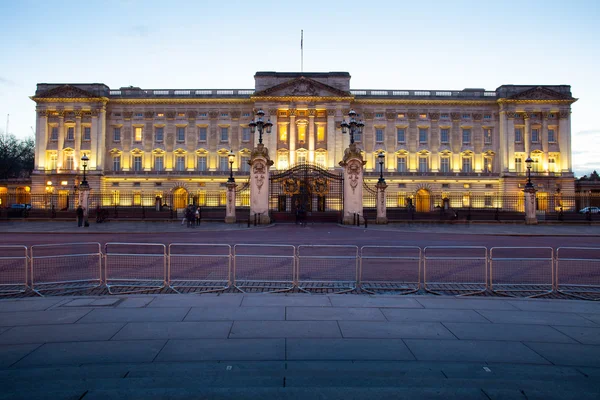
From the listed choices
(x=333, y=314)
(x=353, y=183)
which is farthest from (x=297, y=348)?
(x=353, y=183)

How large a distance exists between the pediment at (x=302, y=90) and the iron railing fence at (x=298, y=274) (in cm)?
5036

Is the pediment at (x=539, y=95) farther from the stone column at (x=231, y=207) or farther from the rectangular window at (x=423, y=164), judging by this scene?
the stone column at (x=231, y=207)

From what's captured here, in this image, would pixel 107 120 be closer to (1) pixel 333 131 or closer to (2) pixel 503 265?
(1) pixel 333 131

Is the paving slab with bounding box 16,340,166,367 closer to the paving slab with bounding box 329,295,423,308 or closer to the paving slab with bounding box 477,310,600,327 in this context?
the paving slab with bounding box 329,295,423,308

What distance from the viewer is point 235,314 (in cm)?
659

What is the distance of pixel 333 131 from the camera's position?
59406 millimetres

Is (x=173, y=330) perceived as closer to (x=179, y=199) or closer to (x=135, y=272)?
(x=135, y=272)

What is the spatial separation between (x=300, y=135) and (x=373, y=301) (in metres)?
54.3

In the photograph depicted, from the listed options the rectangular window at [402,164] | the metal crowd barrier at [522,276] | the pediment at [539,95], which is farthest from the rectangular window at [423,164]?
the metal crowd barrier at [522,276]

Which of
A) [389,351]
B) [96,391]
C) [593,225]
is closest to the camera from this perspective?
[96,391]

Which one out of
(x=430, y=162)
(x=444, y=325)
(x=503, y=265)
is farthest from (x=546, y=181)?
(x=444, y=325)

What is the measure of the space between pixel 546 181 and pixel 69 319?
6816 cm

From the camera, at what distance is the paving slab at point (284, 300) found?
7.20 m

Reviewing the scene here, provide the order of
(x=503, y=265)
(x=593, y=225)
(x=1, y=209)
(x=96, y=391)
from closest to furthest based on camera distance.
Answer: (x=96, y=391) < (x=503, y=265) < (x=593, y=225) < (x=1, y=209)
